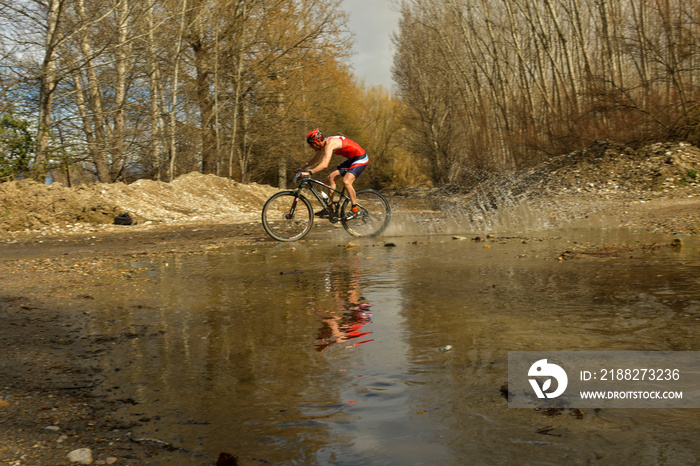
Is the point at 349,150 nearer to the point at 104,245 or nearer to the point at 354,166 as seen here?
the point at 354,166

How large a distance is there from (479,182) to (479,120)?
3.23 metres

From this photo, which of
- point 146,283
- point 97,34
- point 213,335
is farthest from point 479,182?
point 213,335

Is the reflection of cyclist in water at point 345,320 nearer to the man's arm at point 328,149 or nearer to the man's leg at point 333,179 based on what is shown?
the man's arm at point 328,149

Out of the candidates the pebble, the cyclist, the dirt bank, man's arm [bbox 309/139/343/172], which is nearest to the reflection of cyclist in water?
the dirt bank

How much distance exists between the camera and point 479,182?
32062 millimetres

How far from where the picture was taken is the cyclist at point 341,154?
11273 millimetres

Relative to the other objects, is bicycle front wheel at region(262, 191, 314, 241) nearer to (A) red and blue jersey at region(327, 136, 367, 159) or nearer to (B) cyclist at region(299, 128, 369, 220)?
(B) cyclist at region(299, 128, 369, 220)

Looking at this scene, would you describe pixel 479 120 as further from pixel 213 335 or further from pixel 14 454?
pixel 14 454

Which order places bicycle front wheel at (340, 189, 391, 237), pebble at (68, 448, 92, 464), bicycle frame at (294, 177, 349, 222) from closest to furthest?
pebble at (68, 448, 92, 464), bicycle frame at (294, 177, 349, 222), bicycle front wheel at (340, 189, 391, 237)

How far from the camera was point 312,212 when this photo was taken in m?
11.8

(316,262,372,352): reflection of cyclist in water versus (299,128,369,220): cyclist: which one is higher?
(299,128,369,220): cyclist

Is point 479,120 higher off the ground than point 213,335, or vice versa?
point 479,120

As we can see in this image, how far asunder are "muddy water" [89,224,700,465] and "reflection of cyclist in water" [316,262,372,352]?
0.08ft

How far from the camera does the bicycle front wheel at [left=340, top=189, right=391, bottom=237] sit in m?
12.1
